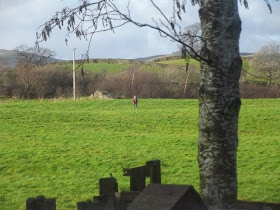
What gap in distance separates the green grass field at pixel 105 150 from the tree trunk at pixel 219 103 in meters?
7.89

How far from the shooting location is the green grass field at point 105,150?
1532 centimetres

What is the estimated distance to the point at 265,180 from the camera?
16.2 metres

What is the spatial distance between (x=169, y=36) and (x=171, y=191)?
5.00ft

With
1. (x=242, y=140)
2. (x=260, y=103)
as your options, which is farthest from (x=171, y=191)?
(x=260, y=103)

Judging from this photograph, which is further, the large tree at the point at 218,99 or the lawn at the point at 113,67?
the lawn at the point at 113,67

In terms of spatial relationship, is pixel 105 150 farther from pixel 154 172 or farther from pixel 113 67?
pixel 113 67

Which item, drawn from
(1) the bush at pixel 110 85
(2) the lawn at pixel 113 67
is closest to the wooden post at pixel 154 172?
(1) the bush at pixel 110 85

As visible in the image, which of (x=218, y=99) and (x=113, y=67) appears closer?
(x=218, y=99)

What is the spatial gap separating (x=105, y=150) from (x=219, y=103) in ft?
61.9

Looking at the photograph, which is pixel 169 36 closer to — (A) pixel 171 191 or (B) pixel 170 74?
(A) pixel 171 191

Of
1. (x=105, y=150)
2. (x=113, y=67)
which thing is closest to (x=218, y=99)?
(x=105, y=150)

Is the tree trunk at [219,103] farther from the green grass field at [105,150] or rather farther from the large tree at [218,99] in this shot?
the green grass field at [105,150]

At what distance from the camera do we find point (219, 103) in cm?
490

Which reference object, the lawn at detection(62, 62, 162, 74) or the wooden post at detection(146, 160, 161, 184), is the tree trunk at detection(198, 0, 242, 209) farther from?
the lawn at detection(62, 62, 162, 74)
